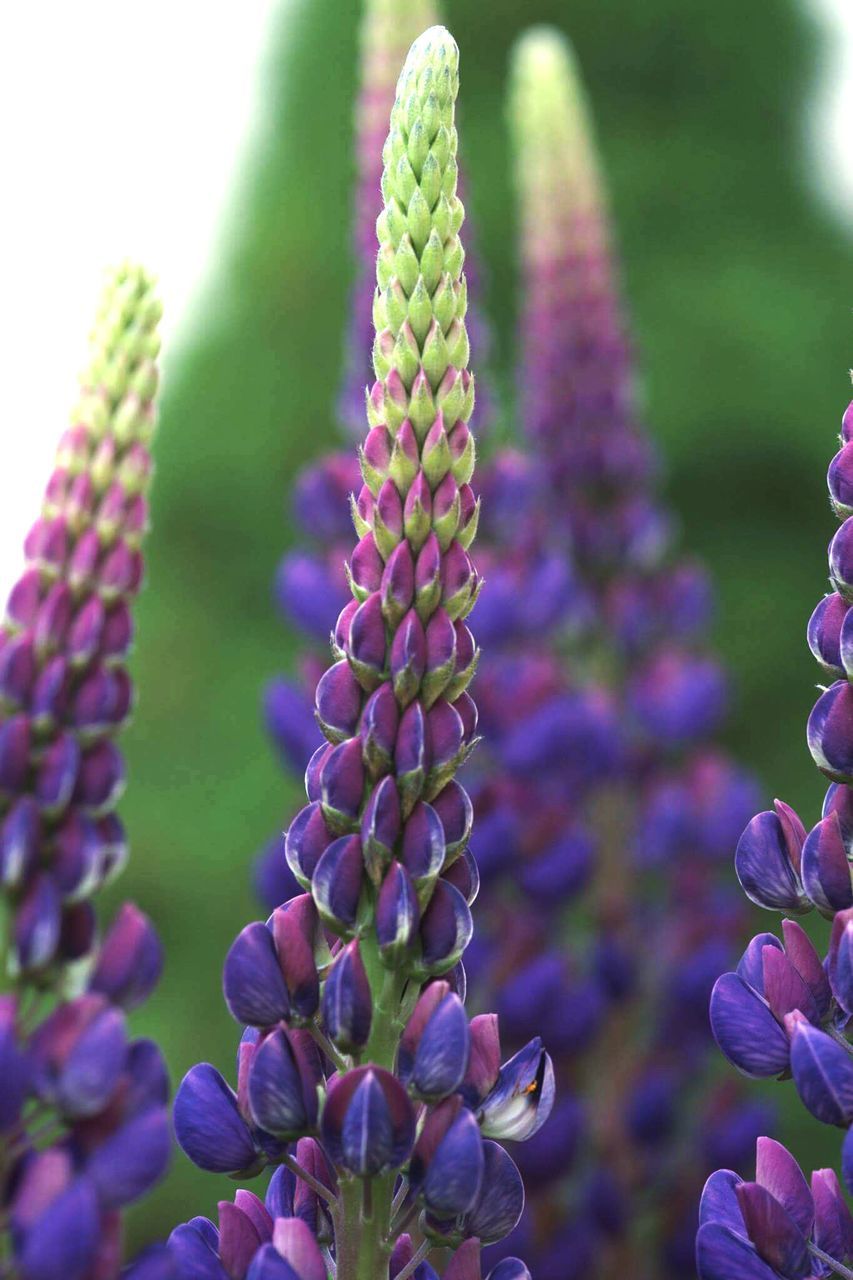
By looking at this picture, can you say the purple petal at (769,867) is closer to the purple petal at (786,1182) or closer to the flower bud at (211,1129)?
the purple petal at (786,1182)

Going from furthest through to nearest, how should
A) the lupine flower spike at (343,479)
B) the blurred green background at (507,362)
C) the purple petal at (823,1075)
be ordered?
1. the blurred green background at (507,362)
2. the lupine flower spike at (343,479)
3. the purple petal at (823,1075)

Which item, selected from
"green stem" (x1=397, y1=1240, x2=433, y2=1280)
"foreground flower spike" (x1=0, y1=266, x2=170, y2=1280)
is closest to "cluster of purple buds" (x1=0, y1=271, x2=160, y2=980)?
"foreground flower spike" (x1=0, y1=266, x2=170, y2=1280)

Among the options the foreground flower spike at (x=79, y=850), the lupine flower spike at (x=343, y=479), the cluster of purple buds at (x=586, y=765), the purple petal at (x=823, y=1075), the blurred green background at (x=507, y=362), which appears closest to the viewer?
the foreground flower spike at (x=79, y=850)

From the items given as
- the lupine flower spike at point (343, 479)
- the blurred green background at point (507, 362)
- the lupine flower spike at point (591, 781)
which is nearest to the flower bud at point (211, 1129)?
the lupine flower spike at point (591, 781)

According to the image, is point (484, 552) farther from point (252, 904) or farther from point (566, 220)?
point (252, 904)

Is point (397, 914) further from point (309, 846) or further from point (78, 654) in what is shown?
point (78, 654)

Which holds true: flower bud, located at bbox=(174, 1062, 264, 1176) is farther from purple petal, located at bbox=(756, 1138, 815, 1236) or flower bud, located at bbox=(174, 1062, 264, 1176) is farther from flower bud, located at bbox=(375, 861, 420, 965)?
purple petal, located at bbox=(756, 1138, 815, 1236)

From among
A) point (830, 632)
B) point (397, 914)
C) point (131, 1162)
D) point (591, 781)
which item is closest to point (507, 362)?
point (591, 781)

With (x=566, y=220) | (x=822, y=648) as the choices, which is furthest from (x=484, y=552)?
(x=822, y=648)
